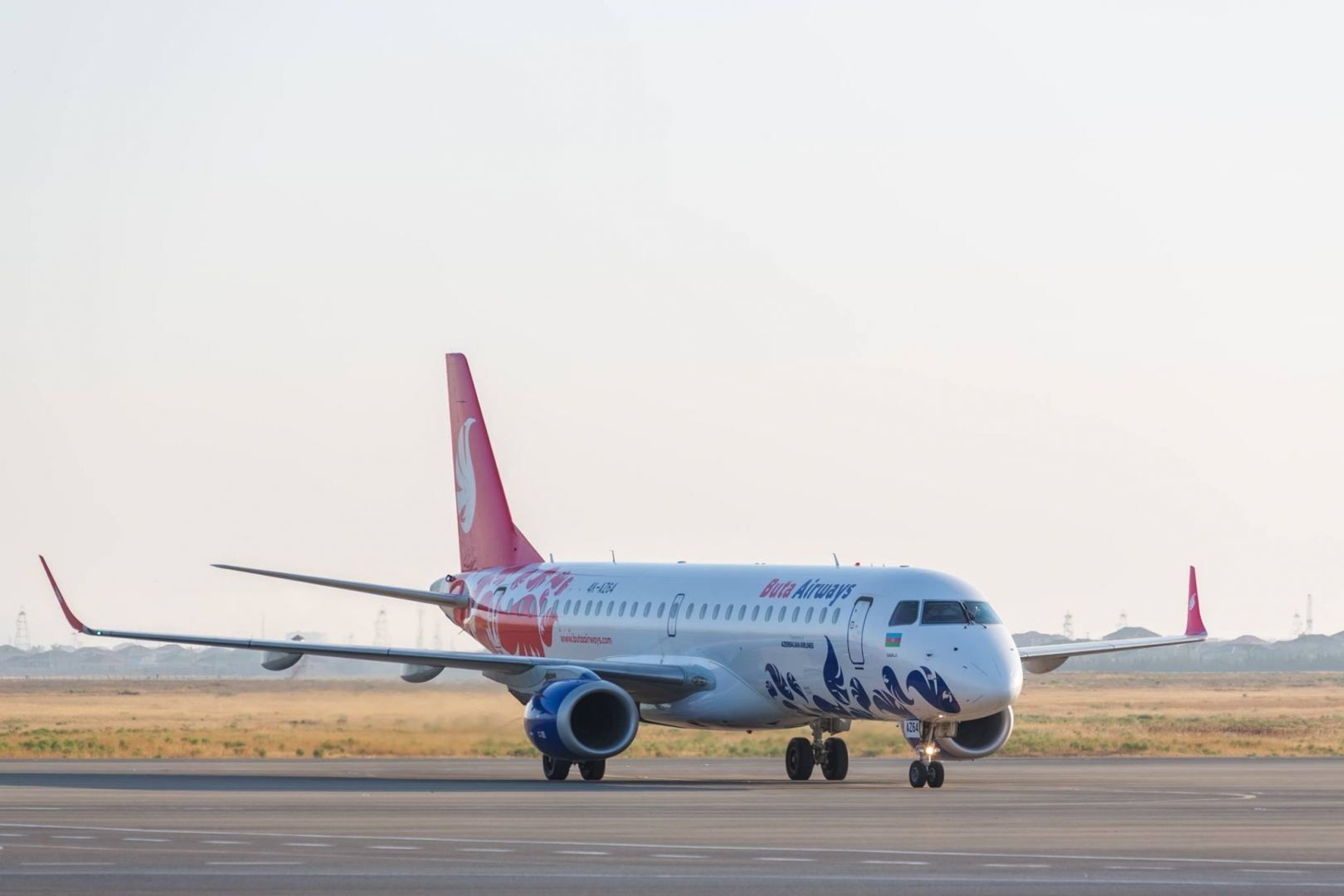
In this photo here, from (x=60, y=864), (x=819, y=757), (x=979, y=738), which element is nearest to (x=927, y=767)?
(x=979, y=738)

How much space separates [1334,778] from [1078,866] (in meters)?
21.9

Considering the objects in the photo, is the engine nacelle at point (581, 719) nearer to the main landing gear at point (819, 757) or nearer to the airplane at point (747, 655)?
the airplane at point (747, 655)

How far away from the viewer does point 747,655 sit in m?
44.2

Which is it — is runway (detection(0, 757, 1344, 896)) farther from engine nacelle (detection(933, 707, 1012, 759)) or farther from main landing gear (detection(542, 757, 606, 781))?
engine nacelle (detection(933, 707, 1012, 759))

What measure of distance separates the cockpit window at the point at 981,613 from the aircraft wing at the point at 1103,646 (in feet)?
24.1

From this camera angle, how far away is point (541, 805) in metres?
34.0

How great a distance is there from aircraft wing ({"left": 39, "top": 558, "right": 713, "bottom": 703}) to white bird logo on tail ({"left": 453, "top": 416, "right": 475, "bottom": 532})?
11.9 meters

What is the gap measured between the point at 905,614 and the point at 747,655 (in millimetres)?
4755

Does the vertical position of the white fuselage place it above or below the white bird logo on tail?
below

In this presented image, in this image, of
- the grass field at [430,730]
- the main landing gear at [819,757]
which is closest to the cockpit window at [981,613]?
the main landing gear at [819,757]

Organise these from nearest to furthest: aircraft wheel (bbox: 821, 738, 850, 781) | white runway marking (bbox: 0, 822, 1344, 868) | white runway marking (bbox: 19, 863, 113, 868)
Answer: white runway marking (bbox: 19, 863, 113, 868)
white runway marking (bbox: 0, 822, 1344, 868)
aircraft wheel (bbox: 821, 738, 850, 781)

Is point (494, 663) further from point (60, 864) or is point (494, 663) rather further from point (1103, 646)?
point (60, 864)

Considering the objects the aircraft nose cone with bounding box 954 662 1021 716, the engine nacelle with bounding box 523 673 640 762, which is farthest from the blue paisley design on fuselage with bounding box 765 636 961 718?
the engine nacelle with bounding box 523 673 640 762

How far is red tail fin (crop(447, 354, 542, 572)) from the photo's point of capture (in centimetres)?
5606
